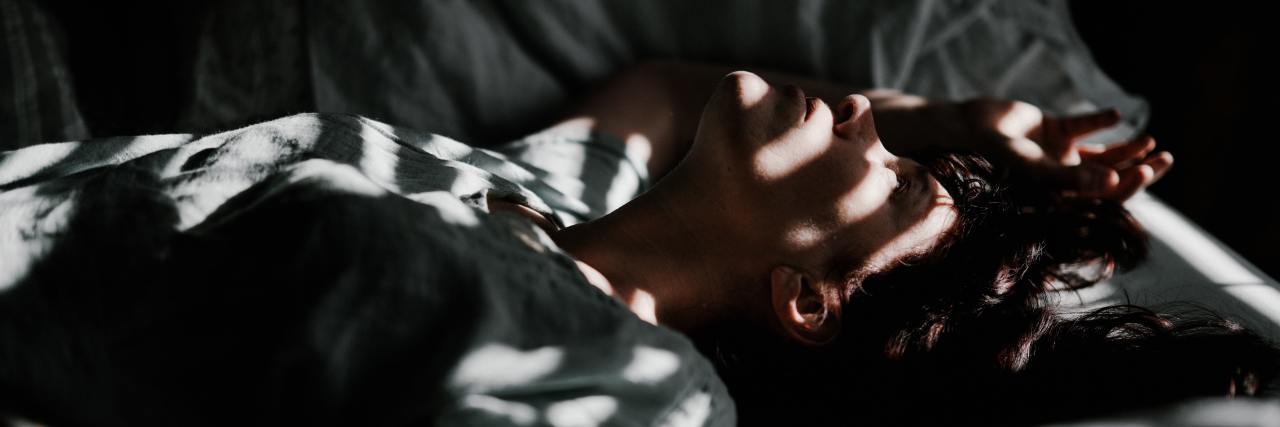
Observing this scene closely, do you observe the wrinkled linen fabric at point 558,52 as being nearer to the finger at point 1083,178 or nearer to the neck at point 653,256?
the finger at point 1083,178

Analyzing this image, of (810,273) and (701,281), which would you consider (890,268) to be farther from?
(701,281)

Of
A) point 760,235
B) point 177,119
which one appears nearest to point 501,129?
point 177,119

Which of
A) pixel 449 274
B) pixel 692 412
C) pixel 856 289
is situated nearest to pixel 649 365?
pixel 692 412

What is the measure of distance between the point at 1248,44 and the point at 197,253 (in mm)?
1781

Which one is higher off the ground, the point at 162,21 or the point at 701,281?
the point at 162,21

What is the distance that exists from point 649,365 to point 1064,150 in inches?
31.7

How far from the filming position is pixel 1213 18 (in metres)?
1.70

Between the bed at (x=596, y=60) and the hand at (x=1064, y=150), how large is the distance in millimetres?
81

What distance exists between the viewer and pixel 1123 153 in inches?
49.9

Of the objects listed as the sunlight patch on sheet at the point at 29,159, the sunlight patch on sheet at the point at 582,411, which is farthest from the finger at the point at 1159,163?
the sunlight patch on sheet at the point at 29,159

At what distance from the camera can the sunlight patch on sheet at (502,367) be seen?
695 millimetres

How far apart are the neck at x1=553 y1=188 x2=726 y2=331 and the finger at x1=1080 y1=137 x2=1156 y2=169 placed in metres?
0.66

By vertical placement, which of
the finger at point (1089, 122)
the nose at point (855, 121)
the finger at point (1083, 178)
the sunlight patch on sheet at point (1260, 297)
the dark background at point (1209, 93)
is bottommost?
the dark background at point (1209, 93)

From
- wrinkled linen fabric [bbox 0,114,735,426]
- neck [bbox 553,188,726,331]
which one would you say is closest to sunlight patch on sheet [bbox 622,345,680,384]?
wrinkled linen fabric [bbox 0,114,735,426]
